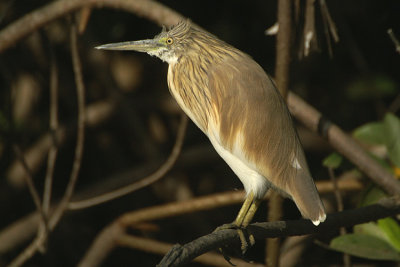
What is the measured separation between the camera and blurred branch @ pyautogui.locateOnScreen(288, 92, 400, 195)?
210 cm

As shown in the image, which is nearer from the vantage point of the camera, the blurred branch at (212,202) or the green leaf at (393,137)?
the green leaf at (393,137)

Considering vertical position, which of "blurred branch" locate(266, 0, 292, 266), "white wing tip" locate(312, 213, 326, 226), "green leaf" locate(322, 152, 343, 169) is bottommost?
"green leaf" locate(322, 152, 343, 169)

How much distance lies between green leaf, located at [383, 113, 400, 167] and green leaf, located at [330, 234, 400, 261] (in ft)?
0.95

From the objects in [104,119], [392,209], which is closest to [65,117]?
[104,119]

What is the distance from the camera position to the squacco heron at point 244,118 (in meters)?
1.66

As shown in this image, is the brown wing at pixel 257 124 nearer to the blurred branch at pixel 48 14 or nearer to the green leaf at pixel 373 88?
the blurred branch at pixel 48 14

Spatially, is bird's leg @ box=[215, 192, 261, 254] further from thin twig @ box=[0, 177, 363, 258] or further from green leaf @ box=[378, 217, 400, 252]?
thin twig @ box=[0, 177, 363, 258]

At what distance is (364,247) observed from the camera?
2002mm

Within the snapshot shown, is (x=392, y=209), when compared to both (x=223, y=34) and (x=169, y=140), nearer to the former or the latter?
(x=223, y=34)

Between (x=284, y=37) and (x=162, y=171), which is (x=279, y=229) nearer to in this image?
(x=284, y=37)

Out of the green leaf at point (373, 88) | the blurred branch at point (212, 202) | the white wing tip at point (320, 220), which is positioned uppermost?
the green leaf at point (373, 88)

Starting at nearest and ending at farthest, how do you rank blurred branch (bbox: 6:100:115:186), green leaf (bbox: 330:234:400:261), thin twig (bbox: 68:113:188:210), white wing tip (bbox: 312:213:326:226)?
white wing tip (bbox: 312:213:326:226) → green leaf (bbox: 330:234:400:261) → thin twig (bbox: 68:113:188:210) → blurred branch (bbox: 6:100:115:186)

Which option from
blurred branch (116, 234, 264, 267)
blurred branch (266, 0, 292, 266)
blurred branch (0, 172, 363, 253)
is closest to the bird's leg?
blurred branch (266, 0, 292, 266)

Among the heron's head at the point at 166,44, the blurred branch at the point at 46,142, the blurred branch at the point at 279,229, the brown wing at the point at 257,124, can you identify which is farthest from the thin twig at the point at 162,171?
the blurred branch at the point at 46,142
